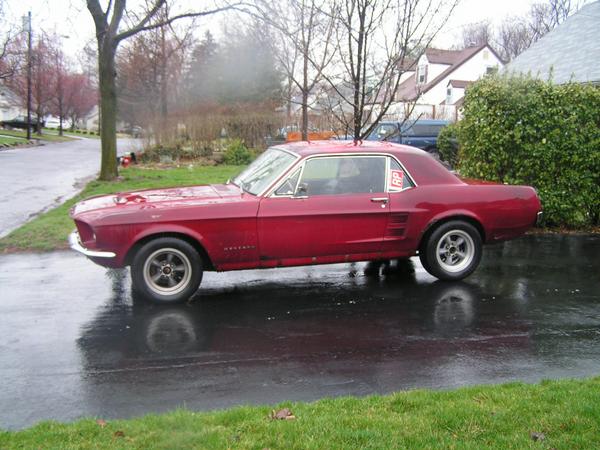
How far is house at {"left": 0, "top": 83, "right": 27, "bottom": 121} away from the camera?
68.2 metres

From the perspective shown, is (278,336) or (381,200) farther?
(381,200)

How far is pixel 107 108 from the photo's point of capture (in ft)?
51.8

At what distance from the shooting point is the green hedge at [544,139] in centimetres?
920

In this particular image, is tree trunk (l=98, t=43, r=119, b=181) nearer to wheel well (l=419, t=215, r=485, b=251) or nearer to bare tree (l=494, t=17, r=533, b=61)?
wheel well (l=419, t=215, r=485, b=251)

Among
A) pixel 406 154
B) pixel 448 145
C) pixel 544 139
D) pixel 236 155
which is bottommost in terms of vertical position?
pixel 406 154

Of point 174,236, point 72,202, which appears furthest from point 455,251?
point 72,202

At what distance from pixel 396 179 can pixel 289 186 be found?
1.30 metres

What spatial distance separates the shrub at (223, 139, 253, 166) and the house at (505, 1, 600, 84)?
1056 centimetres

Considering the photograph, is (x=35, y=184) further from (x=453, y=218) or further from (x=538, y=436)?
(x=538, y=436)

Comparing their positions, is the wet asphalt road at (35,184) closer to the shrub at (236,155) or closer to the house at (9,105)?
the shrub at (236,155)

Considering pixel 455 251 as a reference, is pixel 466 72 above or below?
above

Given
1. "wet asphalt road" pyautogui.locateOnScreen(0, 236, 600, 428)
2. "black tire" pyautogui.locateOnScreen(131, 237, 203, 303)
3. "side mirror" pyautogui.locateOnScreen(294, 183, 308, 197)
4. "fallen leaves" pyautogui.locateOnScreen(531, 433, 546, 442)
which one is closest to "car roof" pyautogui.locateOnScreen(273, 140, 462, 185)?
"side mirror" pyautogui.locateOnScreen(294, 183, 308, 197)

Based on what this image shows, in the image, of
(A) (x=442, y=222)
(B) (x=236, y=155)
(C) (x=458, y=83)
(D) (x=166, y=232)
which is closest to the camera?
(D) (x=166, y=232)

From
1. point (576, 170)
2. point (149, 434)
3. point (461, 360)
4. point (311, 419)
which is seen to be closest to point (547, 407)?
point (461, 360)
